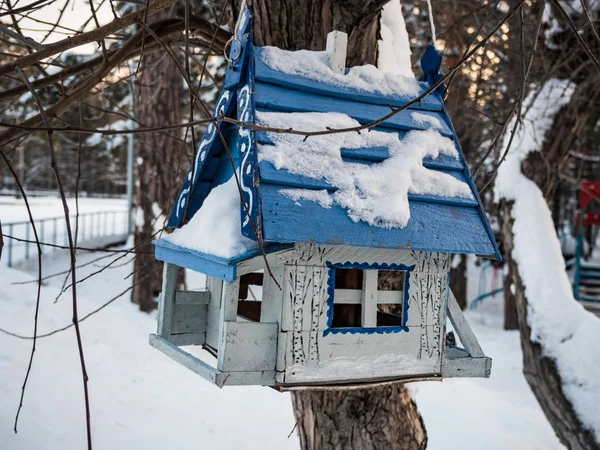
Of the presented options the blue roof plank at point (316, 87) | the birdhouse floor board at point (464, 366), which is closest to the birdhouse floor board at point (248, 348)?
the birdhouse floor board at point (464, 366)

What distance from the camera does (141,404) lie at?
15.0ft

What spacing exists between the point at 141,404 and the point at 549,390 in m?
3.01

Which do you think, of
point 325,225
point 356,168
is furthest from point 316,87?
point 325,225

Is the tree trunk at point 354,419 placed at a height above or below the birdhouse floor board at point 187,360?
below

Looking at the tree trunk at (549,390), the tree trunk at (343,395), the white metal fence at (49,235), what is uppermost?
the tree trunk at (343,395)

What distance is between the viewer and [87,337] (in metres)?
5.62

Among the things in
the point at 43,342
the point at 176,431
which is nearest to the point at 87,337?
the point at 43,342

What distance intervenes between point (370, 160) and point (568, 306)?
9.27 feet

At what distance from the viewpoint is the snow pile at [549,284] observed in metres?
3.76

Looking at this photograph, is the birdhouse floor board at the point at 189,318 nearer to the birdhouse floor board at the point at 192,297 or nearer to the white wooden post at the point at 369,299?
the birdhouse floor board at the point at 192,297

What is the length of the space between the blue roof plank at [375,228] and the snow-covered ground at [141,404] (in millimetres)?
1161

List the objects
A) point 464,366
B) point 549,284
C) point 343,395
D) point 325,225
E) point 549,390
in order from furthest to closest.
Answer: point 549,284
point 549,390
point 343,395
point 464,366
point 325,225

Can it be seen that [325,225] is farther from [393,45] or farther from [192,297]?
[393,45]

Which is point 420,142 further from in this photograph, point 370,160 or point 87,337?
point 87,337
